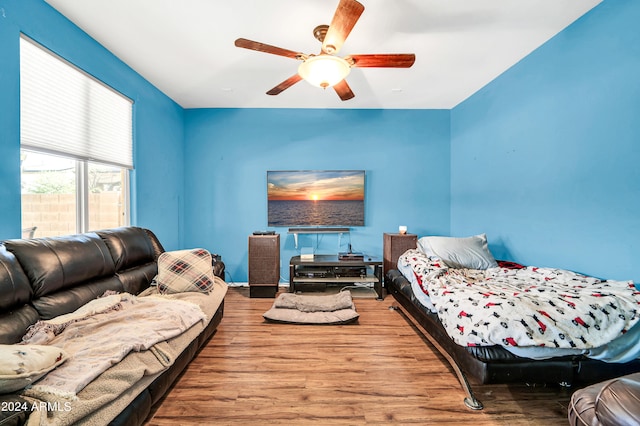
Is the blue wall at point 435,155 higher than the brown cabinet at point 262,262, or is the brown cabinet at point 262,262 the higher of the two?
the blue wall at point 435,155

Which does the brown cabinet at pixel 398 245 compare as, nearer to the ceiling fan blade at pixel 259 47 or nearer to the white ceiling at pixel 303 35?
the white ceiling at pixel 303 35

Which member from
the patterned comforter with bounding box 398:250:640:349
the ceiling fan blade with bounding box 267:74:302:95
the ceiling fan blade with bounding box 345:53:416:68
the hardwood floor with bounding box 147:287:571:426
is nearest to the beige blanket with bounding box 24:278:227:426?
the hardwood floor with bounding box 147:287:571:426

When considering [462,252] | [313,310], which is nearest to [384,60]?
[462,252]

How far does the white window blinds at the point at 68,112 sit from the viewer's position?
188 centimetres

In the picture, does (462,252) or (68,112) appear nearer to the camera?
(68,112)

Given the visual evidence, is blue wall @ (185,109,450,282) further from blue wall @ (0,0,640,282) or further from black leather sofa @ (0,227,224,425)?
black leather sofa @ (0,227,224,425)

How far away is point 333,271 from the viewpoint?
12.1 feet

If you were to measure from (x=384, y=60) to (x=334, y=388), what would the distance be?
7.70 ft

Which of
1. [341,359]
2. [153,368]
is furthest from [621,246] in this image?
[153,368]

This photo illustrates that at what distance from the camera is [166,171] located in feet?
11.6

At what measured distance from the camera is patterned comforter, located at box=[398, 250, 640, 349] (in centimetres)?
142

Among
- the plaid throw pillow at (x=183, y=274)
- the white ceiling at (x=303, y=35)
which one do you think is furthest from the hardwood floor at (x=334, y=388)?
the white ceiling at (x=303, y=35)

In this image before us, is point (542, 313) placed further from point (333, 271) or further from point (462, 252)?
point (333, 271)

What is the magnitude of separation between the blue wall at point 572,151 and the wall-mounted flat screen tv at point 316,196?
5.67 ft
